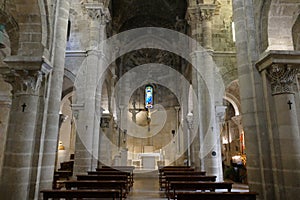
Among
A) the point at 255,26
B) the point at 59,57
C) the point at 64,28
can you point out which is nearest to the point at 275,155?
the point at 255,26

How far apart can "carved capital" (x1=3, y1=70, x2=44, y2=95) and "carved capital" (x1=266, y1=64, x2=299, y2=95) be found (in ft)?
20.3

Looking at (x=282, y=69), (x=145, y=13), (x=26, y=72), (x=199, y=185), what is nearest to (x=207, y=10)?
(x=282, y=69)

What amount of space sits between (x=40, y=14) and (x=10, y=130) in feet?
11.0

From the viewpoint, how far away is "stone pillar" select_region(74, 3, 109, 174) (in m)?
12.7

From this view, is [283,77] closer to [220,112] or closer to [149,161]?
[220,112]

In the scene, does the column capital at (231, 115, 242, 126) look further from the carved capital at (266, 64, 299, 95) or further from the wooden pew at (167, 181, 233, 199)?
the carved capital at (266, 64, 299, 95)

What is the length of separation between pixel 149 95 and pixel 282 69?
21655 mm

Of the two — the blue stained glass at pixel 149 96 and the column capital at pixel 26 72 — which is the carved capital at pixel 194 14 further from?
the blue stained glass at pixel 149 96

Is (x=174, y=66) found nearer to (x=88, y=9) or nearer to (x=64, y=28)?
(x=88, y=9)

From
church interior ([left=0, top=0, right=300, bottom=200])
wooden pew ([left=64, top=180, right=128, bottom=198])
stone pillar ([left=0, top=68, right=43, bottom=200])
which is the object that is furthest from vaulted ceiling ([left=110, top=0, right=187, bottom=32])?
wooden pew ([left=64, top=180, right=128, bottom=198])

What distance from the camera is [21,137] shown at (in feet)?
20.9

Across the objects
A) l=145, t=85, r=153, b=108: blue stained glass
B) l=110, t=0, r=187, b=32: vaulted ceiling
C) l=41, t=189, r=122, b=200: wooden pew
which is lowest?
l=41, t=189, r=122, b=200: wooden pew

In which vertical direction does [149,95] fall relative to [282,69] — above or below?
above

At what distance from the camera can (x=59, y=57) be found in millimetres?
7504
